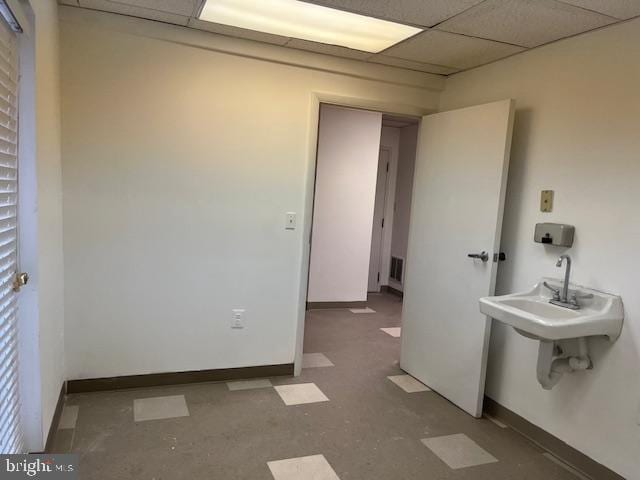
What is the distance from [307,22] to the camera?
8.50ft

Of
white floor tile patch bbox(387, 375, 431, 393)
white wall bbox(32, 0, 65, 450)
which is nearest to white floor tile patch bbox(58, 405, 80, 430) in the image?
white wall bbox(32, 0, 65, 450)

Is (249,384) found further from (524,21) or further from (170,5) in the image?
(524,21)

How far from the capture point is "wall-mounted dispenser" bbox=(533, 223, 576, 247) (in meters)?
2.44

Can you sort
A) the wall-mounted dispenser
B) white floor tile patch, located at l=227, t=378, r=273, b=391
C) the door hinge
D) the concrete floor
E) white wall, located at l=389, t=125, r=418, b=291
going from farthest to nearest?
white wall, located at l=389, t=125, r=418, b=291 → white floor tile patch, located at l=227, t=378, r=273, b=391 → the wall-mounted dispenser → the concrete floor → the door hinge

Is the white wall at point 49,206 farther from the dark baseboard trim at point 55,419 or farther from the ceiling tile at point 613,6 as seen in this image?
the ceiling tile at point 613,6

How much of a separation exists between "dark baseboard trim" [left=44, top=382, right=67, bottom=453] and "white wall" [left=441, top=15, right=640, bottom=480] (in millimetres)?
2499

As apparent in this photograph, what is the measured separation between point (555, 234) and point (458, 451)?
1278 millimetres

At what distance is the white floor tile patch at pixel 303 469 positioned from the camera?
2.15m

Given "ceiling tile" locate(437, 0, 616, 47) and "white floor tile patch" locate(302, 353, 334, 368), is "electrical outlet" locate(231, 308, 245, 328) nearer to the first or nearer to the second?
"white floor tile patch" locate(302, 353, 334, 368)

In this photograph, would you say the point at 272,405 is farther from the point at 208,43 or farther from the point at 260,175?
the point at 208,43

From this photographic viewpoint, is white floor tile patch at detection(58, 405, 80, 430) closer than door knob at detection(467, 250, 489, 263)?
Yes

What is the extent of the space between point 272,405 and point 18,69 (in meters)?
2.17

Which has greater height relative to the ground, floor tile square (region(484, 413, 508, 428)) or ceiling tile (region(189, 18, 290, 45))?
ceiling tile (region(189, 18, 290, 45))

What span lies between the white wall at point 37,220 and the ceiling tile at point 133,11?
242 millimetres
